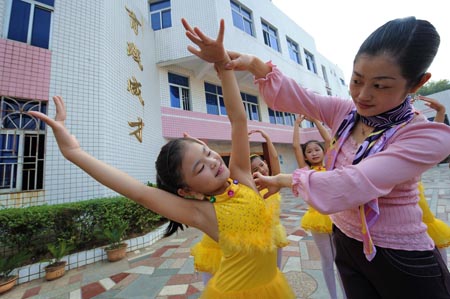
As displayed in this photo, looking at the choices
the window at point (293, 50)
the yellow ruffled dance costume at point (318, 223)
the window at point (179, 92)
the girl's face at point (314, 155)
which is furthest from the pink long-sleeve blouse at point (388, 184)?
the window at point (293, 50)

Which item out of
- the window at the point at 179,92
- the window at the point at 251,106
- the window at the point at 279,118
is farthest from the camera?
the window at the point at 279,118

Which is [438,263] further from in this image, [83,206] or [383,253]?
[83,206]

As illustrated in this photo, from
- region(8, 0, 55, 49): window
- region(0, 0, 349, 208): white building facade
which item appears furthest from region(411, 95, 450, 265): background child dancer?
region(8, 0, 55, 49): window

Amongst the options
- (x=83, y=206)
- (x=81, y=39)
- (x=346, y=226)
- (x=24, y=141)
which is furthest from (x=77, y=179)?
(x=346, y=226)

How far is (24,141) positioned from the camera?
4297 millimetres

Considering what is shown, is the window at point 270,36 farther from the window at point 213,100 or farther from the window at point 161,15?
the window at point 161,15

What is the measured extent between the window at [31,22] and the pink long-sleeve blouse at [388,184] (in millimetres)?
6426

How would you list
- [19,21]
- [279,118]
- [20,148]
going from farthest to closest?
[279,118] < [19,21] < [20,148]

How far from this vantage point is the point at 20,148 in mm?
4254

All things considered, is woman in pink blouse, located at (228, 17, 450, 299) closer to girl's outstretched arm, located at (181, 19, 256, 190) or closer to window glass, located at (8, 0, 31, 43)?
girl's outstretched arm, located at (181, 19, 256, 190)

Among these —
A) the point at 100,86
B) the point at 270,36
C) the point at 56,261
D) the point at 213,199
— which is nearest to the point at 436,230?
the point at 213,199

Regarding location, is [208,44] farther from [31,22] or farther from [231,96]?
[31,22]

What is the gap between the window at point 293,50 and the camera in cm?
1406

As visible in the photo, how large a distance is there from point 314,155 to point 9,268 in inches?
180
